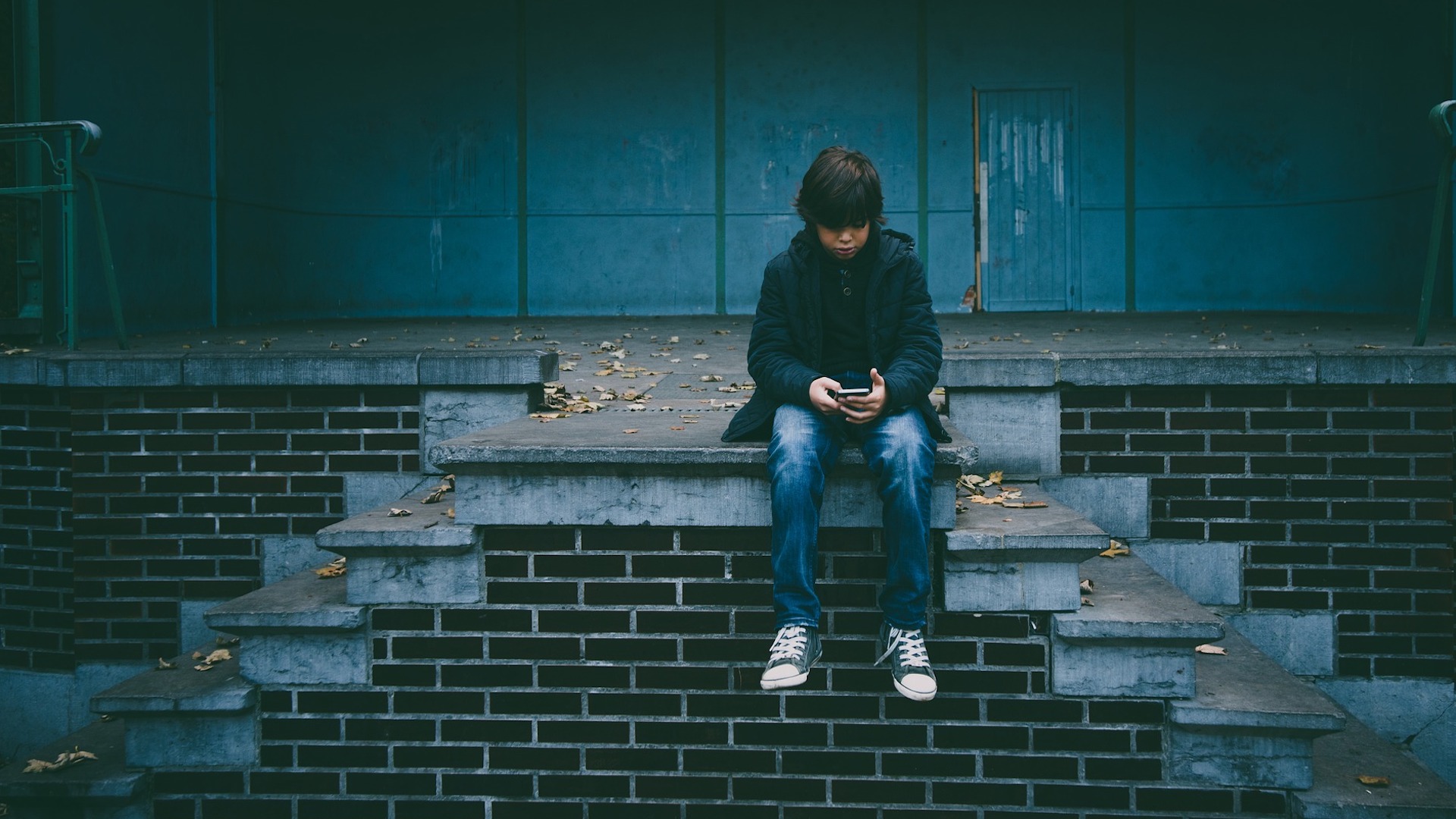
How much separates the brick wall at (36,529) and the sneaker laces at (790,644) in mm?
3352

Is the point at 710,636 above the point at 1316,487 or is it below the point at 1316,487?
below

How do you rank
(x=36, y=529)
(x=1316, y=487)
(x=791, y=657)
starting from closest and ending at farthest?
(x=791, y=657), (x=1316, y=487), (x=36, y=529)

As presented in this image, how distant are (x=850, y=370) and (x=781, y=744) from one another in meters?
1.13

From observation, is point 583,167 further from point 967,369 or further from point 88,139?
point 967,369

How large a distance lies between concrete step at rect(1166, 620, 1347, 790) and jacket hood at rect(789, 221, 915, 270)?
150 centimetres

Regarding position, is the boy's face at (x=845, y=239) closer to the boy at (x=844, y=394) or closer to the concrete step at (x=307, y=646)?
the boy at (x=844, y=394)

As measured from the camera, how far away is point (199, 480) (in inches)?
178

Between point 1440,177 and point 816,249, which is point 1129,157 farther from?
point 816,249

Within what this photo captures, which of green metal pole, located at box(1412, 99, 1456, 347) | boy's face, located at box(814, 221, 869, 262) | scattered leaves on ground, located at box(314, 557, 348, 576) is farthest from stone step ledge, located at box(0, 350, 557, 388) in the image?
green metal pole, located at box(1412, 99, 1456, 347)

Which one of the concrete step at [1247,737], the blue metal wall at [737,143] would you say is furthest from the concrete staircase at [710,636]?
the blue metal wall at [737,143]

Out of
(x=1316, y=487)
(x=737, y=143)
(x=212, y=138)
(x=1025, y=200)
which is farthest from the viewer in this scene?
(x=737, y=143)

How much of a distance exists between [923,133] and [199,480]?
332 inches

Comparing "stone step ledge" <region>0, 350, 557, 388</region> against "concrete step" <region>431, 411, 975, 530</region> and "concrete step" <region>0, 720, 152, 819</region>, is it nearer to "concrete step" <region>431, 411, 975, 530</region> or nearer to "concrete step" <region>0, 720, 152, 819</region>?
"concrete step" <region>431, 411, 975, 530</region>

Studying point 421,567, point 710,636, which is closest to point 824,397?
point 710,636
